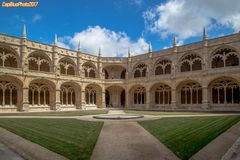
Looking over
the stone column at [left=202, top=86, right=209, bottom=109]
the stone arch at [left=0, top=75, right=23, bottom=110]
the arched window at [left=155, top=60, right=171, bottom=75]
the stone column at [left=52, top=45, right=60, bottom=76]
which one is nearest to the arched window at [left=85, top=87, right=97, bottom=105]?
the stone column at [left=52, top=45, right=60, bottom=76]

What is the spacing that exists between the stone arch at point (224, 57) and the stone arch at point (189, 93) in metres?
4.03

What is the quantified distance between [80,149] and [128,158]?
1777 millimetres

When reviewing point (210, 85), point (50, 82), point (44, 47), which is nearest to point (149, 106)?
point (210, 85)

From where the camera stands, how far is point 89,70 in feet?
125

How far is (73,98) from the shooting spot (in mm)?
35438

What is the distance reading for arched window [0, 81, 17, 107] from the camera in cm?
2642

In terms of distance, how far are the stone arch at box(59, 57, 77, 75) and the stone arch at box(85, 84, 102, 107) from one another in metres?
4.39

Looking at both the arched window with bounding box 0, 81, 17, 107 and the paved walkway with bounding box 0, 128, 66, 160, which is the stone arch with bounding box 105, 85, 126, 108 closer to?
the arched window with bounding box 0, 81, 17, 107

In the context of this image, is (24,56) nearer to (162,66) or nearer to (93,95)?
(93,95)

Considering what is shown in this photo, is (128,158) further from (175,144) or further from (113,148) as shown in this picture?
(175,144)

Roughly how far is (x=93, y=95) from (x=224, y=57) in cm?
2384

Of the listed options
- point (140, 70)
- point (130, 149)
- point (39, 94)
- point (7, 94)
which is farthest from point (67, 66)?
point (130, 149)

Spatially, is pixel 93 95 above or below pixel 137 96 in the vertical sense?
above

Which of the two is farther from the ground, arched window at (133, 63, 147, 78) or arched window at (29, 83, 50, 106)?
arched window at (133, 63, 147, 78)
